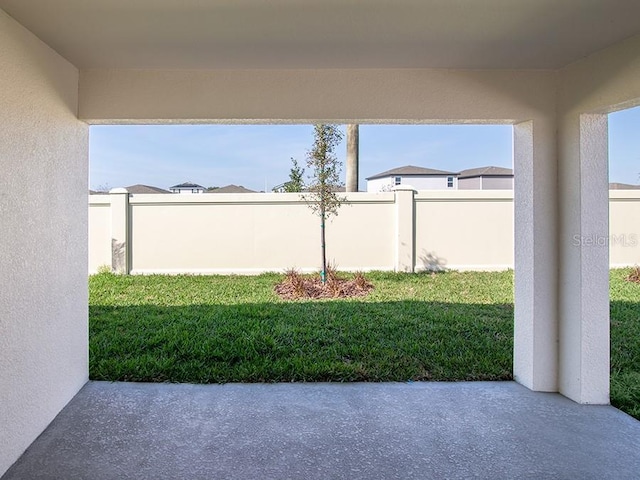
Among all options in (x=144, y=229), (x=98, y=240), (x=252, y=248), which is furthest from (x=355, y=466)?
(x=98, y=240)

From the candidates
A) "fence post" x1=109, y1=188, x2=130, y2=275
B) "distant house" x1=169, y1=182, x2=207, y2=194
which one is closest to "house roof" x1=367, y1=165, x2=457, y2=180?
"distant house" x1=169, y1=182, x2=207, y2=194

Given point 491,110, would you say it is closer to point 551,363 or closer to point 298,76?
point 298,76

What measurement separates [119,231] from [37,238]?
7.58 metres

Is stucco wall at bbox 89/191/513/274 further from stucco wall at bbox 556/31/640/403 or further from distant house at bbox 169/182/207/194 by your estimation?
distant house at bbox 169/182/207/194

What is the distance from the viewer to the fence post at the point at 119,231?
1075 centimetres

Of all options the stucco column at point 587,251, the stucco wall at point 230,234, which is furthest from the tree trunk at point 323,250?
the stucco column at point 587,251

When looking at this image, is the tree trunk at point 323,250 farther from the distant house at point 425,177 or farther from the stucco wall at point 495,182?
the distant house at point 425,177

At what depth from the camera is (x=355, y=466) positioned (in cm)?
328

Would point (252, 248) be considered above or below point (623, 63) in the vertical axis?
below

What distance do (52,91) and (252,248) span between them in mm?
7152

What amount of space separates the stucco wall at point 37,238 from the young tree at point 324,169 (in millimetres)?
5901

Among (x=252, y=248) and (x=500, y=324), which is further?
(x=252, y=248)

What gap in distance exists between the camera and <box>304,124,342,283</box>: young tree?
9.97m

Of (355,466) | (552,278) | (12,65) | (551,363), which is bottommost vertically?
(355,466)
